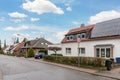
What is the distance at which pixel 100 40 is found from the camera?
3038 centimetres

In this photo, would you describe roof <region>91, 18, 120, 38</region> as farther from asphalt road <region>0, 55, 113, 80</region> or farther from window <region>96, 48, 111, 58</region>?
asphalt road <region>0, 55, 113, 80</region>

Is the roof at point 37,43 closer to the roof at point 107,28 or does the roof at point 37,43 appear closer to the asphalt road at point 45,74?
the roof at point 107,28

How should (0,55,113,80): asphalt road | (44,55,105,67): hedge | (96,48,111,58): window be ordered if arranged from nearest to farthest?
1. (0,55,113,80): asphalt road
2. (44,55,105,67): hedge
3. (96,48,111,58): window

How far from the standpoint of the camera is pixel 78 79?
14.0 m

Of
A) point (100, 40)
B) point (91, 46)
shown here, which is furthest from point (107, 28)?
point (91, 46)

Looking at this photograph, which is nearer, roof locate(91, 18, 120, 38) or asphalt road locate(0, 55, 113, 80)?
asphalt road locate(0, 55, 113, 80)

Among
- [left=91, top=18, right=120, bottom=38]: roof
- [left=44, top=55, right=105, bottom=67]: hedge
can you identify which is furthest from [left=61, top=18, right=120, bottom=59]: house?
[left=44, top=55, right=105, bottom=67]: hedge

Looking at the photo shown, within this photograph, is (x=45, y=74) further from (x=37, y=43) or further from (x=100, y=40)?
(x=37, y=43)

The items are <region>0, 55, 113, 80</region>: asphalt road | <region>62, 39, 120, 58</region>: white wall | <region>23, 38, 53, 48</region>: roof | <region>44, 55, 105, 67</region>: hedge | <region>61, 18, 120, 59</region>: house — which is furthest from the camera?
<region>23, 38, 53, 48</region>: roof

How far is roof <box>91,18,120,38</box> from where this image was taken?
2900 centimetres

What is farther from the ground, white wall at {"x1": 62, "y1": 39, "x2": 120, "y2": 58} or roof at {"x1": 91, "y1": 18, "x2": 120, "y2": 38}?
roof at {"x1": 91, "y1": 18, "x2": 120, "y2": 38}

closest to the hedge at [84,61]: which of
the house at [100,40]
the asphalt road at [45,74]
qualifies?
the house at [100,40]

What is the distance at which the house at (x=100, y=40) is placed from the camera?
27781 mm

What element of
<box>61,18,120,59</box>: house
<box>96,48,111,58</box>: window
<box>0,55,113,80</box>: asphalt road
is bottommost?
<box>0,55,113,80</box>: asphalt road
